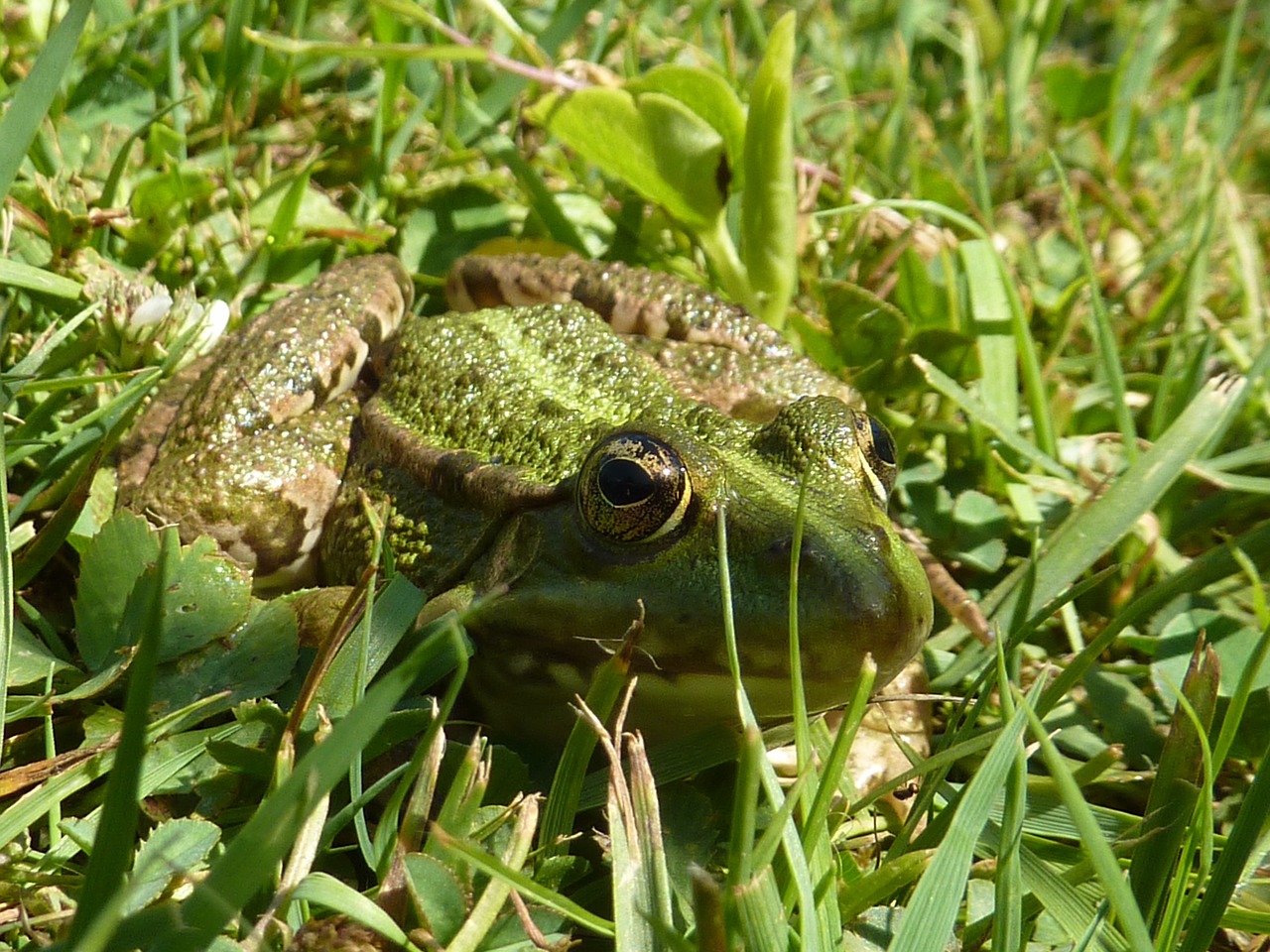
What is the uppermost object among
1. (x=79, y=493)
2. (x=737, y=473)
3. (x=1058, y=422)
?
(x=737, y=473)

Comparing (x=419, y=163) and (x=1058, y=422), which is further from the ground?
(x=419, y=163)

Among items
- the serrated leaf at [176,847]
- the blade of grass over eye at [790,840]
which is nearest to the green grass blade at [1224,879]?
the blade of grass over eye at [790,840]

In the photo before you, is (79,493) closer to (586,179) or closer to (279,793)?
(279,793)

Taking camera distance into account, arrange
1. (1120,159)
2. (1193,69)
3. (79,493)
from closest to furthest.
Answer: (79,493) → (1120,159) → (1193,69)

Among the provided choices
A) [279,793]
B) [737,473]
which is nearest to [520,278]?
[737,473]

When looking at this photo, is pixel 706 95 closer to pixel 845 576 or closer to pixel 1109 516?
pixel 1109 516

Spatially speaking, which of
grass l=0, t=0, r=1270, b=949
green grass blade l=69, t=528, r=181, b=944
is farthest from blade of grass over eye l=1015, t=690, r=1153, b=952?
green grass blade l=69, t=528, r=181, b=944

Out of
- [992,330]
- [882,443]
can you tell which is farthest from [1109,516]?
[992,330]

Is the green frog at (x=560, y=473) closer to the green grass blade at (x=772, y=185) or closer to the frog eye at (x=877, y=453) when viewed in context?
the frog eye at (x=877, y=453)
